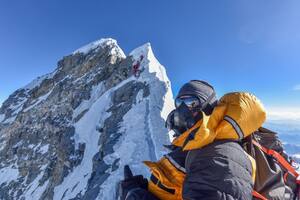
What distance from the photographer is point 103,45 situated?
79.9 m

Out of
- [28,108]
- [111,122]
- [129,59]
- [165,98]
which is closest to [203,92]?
[165,98]

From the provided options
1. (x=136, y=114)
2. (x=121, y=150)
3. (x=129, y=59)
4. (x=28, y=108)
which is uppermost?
(x=28, y=108)

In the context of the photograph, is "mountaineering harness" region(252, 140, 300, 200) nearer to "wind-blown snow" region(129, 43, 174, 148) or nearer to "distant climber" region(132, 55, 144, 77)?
"wind-blown snow" region(129, 43, 174, 148)

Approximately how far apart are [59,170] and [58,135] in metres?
15.2

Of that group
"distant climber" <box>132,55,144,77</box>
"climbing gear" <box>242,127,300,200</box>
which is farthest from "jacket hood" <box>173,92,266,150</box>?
"distant climber" <box>132,55,144,77</box>

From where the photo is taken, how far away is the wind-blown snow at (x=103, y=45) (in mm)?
75625

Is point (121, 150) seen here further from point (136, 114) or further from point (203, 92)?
point (203, 92)

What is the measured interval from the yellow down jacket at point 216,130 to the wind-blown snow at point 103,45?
72325mm

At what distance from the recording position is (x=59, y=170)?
194ft

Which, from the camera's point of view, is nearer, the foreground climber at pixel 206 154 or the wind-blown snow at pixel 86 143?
the foreground climber at pixel 206 154

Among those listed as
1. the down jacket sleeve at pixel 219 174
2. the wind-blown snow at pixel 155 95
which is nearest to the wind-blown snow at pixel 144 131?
the wind-blown snow at pixel 155 95

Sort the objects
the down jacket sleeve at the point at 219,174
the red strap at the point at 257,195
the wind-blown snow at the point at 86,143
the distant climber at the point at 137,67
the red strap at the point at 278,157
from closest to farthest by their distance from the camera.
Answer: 1. the down jacket sleeve at the point at 219,174
2. the red strap at the point at 257,195
3. the red strap at the point at 278,157
4. the wind-blown snow at the point at 86,143
5. the distant climber at the point at 137,67

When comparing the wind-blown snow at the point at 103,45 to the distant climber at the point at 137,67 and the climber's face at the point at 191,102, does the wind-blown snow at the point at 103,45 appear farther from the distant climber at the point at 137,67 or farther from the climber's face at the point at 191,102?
the climber's face at the point at 191,102

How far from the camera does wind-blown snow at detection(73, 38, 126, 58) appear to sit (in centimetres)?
7562
